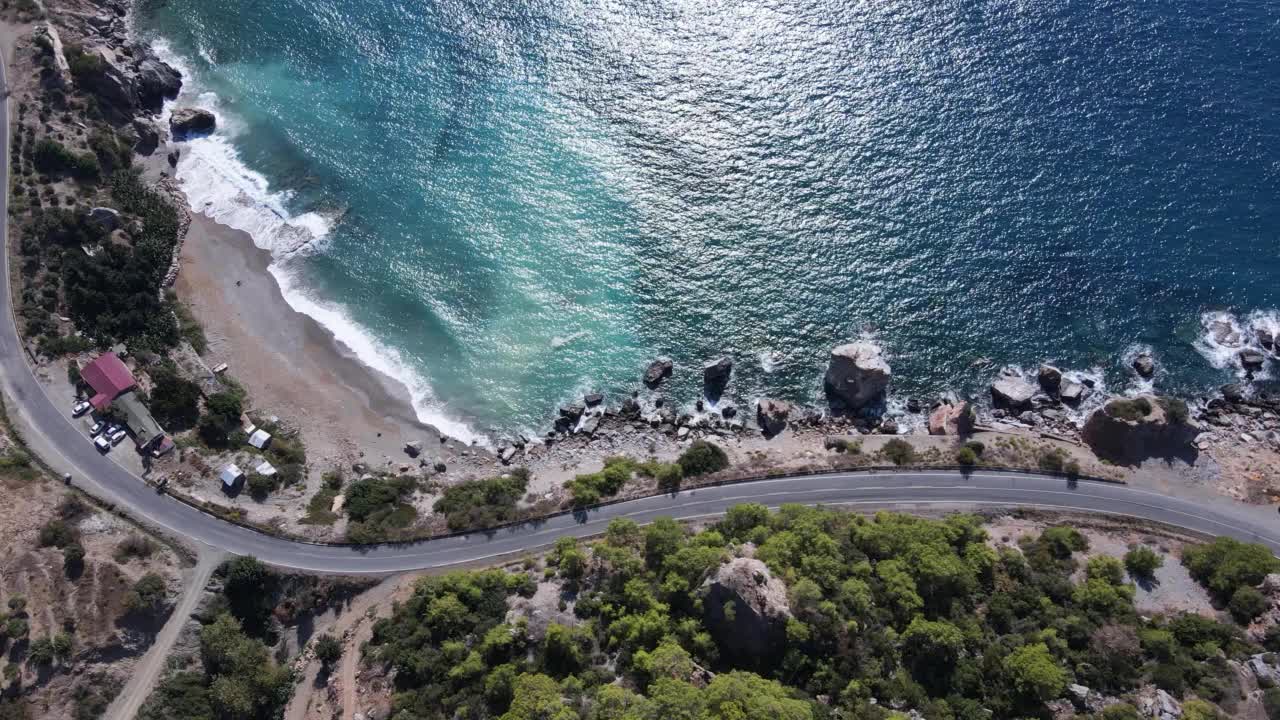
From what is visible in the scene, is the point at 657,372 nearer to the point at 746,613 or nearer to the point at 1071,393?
the point at 746,613

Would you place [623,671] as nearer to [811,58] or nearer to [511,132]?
[511,132]

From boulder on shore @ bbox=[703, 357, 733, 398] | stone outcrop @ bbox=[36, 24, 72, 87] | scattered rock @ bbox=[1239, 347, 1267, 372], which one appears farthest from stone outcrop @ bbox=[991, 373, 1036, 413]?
stone outcrop @ bbox=[36, 24, 72, 87]

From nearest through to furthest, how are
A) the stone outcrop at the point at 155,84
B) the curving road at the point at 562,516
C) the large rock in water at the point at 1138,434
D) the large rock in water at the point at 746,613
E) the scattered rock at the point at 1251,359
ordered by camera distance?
the large rock in water at the point at 746,613
the curving road at the point at 562,516
the large rock in water at the point at 1138,434
the scattered rock at the point at 1251,359
the stone outcrop at the point at 155,84

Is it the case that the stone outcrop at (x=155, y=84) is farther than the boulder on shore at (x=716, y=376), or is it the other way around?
the stone outcrop at (x=155, y=84)

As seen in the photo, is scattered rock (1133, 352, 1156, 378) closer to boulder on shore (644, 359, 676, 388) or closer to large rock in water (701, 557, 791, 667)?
large rock in water (701, 557, 791, 667)

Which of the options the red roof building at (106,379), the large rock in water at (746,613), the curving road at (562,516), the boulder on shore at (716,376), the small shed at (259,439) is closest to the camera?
the large rock in water at (746,613)

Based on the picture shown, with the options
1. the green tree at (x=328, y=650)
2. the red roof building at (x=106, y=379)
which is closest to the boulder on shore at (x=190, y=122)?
the red roof building at (x=106, y=379)

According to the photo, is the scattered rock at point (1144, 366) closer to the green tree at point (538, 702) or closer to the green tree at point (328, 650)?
the green tree at point (538, 702)
